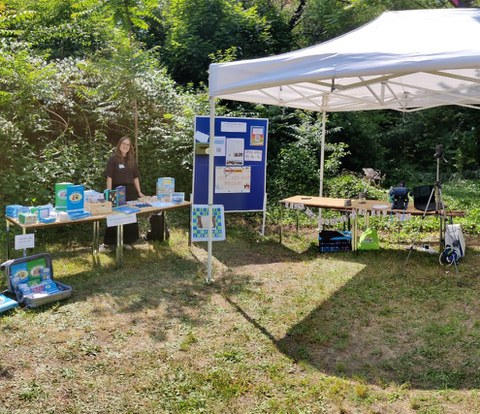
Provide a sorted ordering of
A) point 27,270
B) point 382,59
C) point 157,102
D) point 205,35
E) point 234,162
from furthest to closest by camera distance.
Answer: point 205,35 → point 157,102 → point 234,162 → point 27,270 → point 382,59

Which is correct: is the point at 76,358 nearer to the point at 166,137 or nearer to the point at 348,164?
the point at 166,137

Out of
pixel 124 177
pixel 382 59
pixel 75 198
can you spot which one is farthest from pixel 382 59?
pixel 124 177

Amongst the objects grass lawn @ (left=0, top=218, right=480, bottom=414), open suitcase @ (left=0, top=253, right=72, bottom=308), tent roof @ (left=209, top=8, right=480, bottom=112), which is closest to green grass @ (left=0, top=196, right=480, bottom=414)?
grass lawn @ (left=0, top=218, right=480, bottom=414)

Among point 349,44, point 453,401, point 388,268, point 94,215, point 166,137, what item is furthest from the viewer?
point 166,137

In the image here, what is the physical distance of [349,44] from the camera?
180 inches

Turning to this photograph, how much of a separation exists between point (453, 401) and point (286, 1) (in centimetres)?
1821

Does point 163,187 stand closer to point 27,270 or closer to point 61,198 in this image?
point 61,198

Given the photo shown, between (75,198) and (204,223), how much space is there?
71.1 inches

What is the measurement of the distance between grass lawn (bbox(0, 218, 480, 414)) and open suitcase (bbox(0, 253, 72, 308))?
0.11 meters

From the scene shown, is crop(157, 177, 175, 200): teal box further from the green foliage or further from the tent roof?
the green foliage

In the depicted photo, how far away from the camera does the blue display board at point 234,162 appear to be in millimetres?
7059

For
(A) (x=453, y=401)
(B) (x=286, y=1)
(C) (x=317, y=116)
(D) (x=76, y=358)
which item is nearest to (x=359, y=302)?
(A) (x=453, y=401)

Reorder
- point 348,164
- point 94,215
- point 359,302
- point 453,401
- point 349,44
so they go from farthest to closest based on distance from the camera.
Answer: point 348,164
point 94,215
point 359,302
point 349,44
point 453,401

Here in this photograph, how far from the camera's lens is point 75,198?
17.8 feet
